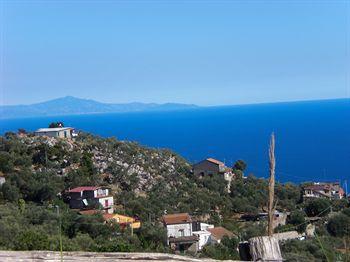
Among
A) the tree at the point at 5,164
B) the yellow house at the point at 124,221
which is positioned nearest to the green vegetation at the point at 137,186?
the tree at the point at 5,164

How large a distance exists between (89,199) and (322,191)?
14.1 metres

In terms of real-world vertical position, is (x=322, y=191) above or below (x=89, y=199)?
below

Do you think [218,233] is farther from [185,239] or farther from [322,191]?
[322,191]

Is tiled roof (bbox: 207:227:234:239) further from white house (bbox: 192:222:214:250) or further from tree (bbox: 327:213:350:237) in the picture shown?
tree (bbox: 327:213:350:237)

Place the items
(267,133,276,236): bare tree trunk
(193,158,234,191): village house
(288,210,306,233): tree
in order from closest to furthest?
(267,133,276,236): bare tree trunk → (288,210,306,233): tree → (193,158,234,191): village house

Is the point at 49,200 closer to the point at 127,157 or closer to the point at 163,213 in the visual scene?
the point at 163,213

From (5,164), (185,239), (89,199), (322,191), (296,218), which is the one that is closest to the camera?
Answer: (185,239)

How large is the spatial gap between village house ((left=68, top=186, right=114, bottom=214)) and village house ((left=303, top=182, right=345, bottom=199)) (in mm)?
10960

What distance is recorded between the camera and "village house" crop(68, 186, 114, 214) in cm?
2133

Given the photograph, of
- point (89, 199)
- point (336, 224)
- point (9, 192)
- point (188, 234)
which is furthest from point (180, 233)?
point (9, 192)

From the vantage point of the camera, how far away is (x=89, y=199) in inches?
842

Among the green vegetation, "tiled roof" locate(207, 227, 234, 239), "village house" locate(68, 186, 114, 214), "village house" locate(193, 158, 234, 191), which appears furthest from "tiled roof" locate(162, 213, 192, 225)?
"village house" locate(193, 158, 234, 191)

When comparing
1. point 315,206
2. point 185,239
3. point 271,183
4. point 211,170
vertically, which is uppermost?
point 271,183

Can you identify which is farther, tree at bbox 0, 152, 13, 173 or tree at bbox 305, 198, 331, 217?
tree at bbox 305, 198, 331, 217
